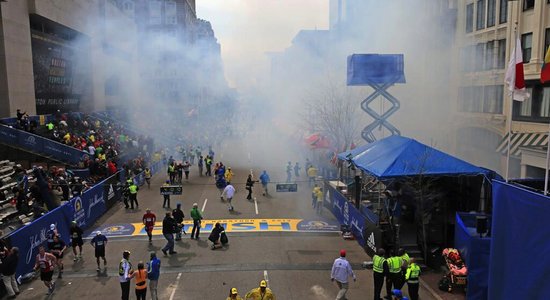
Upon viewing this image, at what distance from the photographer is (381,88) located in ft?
74.7

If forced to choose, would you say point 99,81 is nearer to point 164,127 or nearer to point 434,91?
point 164,127

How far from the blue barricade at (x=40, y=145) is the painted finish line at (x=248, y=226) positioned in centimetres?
733

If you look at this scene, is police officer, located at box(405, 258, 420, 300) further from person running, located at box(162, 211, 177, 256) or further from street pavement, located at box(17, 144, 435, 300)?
person running, located at box(162, 211, 177, 256)

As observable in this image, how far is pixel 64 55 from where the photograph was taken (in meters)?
28.8

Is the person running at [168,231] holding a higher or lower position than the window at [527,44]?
lower

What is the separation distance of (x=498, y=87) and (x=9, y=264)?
24.3 metres

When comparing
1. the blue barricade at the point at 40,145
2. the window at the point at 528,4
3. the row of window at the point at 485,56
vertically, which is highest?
the window at the point at 528,4

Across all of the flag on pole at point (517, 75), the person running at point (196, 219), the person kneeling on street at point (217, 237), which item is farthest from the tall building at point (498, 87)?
the person running at point (196, 219)

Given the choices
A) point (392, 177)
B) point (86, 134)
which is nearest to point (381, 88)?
point (392, 177)

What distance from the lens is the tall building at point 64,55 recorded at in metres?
22.0

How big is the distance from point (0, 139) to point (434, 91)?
25.6 meters

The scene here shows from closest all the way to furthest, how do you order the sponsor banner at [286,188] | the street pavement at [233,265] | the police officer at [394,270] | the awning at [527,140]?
the police officer at [394,270] → the street pavement at [233,265] → the sponsor banner at [286,188] → the awning at [527,140]

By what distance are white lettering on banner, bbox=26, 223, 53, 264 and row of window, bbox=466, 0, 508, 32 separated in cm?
2380

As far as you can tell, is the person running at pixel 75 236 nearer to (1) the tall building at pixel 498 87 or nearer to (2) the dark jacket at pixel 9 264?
(2) the dark jacket at pixel 9 264
